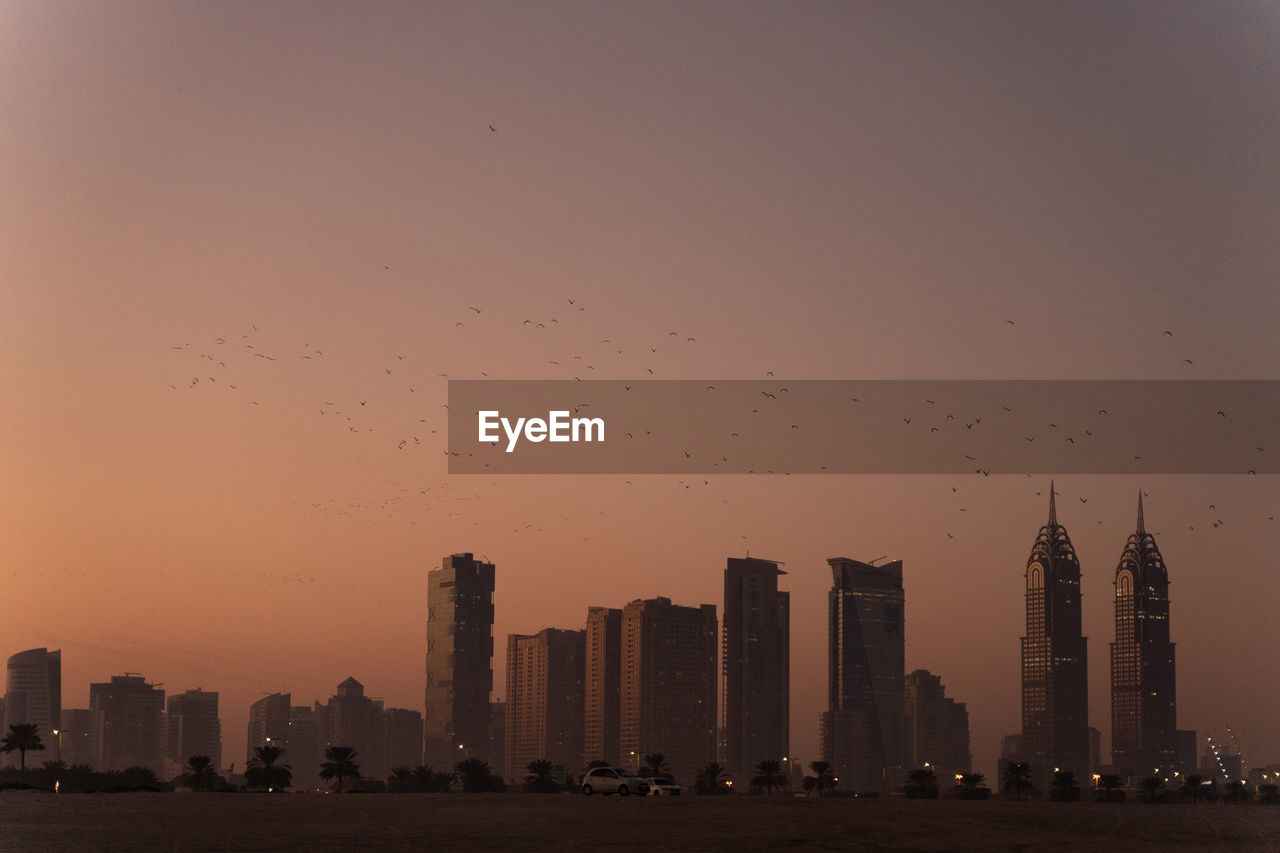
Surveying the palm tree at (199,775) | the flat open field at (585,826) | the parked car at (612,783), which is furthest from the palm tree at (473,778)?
the flat open field at (585,826)

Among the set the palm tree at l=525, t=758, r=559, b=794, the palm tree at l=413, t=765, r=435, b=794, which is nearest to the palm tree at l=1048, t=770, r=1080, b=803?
the palm tree at l=525, t=758, r=559, b=794

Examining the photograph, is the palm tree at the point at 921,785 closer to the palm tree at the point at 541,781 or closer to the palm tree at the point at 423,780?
the palm tree at the point at 541,781

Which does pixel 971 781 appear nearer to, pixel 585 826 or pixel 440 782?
pixel 440 782

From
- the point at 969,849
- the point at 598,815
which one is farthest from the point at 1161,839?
the point at 598,815

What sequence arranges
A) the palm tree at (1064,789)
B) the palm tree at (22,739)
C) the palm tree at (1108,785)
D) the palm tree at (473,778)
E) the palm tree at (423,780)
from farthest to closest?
1. the palm tree at (1064,789)
2. the palm tree at (1108,785)
3. the palm tree at (22,739)
4. the palm tree at (423,780)
5. the palm tree at (473,778)

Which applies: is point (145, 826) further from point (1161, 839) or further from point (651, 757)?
point (651, 757)

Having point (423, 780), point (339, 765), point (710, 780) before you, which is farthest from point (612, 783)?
point (710, 780)
